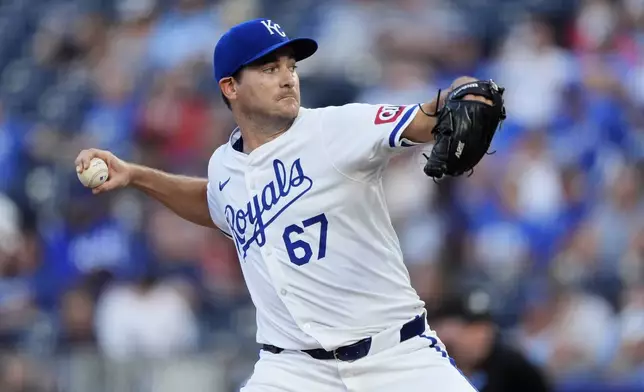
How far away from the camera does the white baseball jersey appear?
14.2 ft

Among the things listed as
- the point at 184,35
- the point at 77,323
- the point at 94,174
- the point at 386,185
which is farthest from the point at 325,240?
the point at 184,35

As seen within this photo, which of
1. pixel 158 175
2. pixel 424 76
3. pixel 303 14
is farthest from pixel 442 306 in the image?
pixel 303 14

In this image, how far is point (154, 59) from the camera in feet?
34.2

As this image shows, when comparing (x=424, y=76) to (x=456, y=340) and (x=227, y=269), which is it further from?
(x=456, y=340)

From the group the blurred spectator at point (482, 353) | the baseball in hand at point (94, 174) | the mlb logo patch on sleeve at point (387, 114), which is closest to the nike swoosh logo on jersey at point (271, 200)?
the mlb logo patch on sleeve at point (387, 114)

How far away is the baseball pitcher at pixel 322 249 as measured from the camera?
4.30 m

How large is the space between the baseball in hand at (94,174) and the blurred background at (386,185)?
2502 mm

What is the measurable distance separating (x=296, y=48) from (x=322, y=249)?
0.80 meters

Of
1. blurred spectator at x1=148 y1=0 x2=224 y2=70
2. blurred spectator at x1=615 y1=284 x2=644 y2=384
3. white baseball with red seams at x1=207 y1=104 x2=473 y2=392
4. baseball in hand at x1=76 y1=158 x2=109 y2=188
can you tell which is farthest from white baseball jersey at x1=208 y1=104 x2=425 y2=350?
blurred spectator at x1=148 y1=0 x2=224 y2=70

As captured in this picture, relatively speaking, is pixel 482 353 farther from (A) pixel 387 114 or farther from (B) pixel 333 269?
(A) pixel 387 114

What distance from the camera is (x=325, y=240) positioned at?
4.34 metres

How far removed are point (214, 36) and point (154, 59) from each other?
1.83 ft

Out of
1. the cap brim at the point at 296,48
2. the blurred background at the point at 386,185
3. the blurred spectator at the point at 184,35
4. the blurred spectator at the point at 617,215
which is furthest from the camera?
the blurred spectator at the point at 184,35

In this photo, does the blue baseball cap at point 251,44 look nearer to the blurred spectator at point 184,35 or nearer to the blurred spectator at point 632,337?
the blurred spectator at point 632,337
